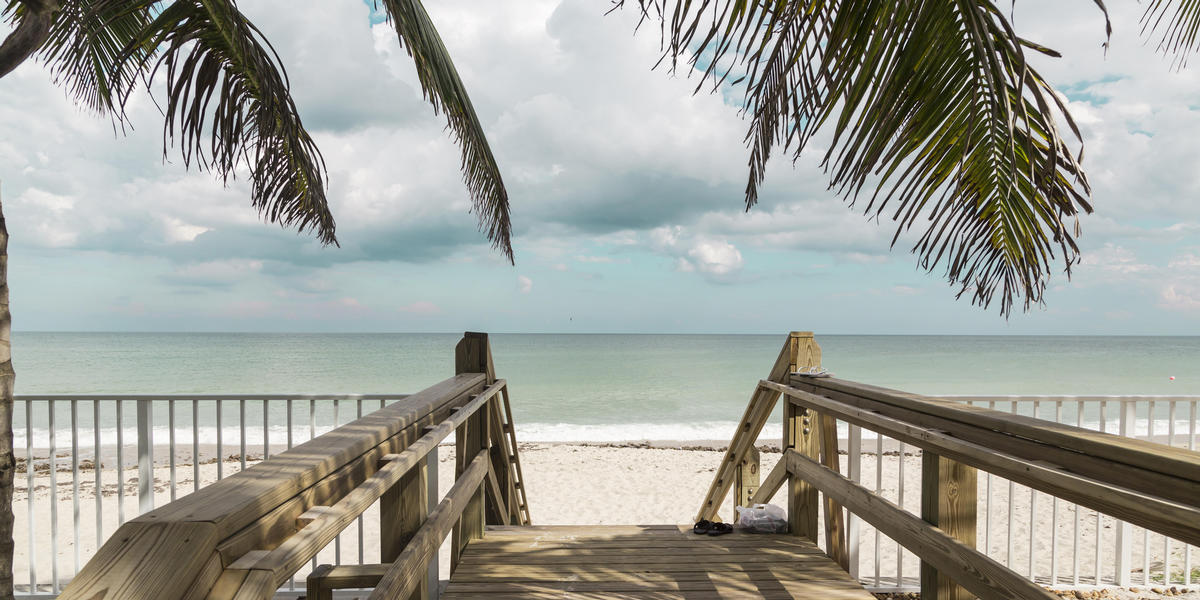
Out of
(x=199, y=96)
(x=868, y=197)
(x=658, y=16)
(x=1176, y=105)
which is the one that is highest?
(x=1176, y=105)

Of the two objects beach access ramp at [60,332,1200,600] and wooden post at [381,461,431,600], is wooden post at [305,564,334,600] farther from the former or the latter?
wooden post at [381,461,431,600]

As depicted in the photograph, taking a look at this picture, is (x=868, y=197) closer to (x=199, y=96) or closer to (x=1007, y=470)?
(x=1007, y=470)

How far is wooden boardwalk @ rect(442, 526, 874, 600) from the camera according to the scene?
2.48m

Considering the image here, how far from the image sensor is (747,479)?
3.72m

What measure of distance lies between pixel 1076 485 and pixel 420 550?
153cm

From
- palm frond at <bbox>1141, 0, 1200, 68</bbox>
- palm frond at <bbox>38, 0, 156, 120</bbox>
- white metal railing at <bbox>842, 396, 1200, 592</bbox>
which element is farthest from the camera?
white metal railing at <bbox>842, 396, 1200, 592</bbox>

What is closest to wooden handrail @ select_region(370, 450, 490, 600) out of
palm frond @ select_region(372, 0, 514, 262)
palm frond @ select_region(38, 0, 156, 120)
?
palm frond @ select_region(372, 0, 514, 262)

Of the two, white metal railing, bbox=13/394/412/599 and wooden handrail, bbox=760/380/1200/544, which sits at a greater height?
wooden handrail, bbox=760/380/1200/544

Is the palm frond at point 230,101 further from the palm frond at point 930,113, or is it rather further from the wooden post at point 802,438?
the wooden post at point 802,438

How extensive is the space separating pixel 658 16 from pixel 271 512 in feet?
4.53

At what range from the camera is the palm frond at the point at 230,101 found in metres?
2.71

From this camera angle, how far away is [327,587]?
1195mm

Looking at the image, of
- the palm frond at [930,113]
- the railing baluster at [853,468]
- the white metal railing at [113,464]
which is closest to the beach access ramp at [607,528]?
the railing baluster at [853,468]

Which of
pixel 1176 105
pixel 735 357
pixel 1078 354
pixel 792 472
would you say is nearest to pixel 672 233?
pixel 735 357
